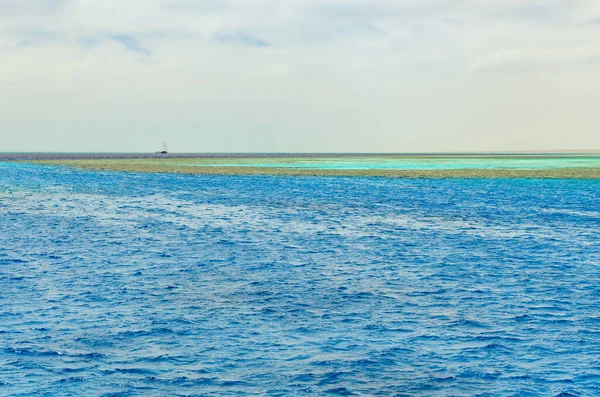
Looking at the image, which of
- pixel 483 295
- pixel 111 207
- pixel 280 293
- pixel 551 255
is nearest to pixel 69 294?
pixel 280 293

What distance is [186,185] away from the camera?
94688 millimetres

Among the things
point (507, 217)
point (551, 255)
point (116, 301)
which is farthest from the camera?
point (507, 217)

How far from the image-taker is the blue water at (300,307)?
1680 centimetres

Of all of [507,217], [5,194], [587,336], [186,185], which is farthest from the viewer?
[186,185]

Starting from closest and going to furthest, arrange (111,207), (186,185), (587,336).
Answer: (587,336), (111,207), (186,185)

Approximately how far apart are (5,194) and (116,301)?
195ft

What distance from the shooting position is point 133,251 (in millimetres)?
36500

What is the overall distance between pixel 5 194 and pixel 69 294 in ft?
189

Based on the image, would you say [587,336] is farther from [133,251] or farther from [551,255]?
[133,251]

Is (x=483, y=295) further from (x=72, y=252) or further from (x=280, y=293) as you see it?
(x=72, y=252)

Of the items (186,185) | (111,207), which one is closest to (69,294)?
(111,207)

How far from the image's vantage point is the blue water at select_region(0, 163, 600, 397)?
16.8m

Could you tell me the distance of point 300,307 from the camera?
23.7 metres

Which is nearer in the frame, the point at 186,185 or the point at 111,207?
the point at 111,207
